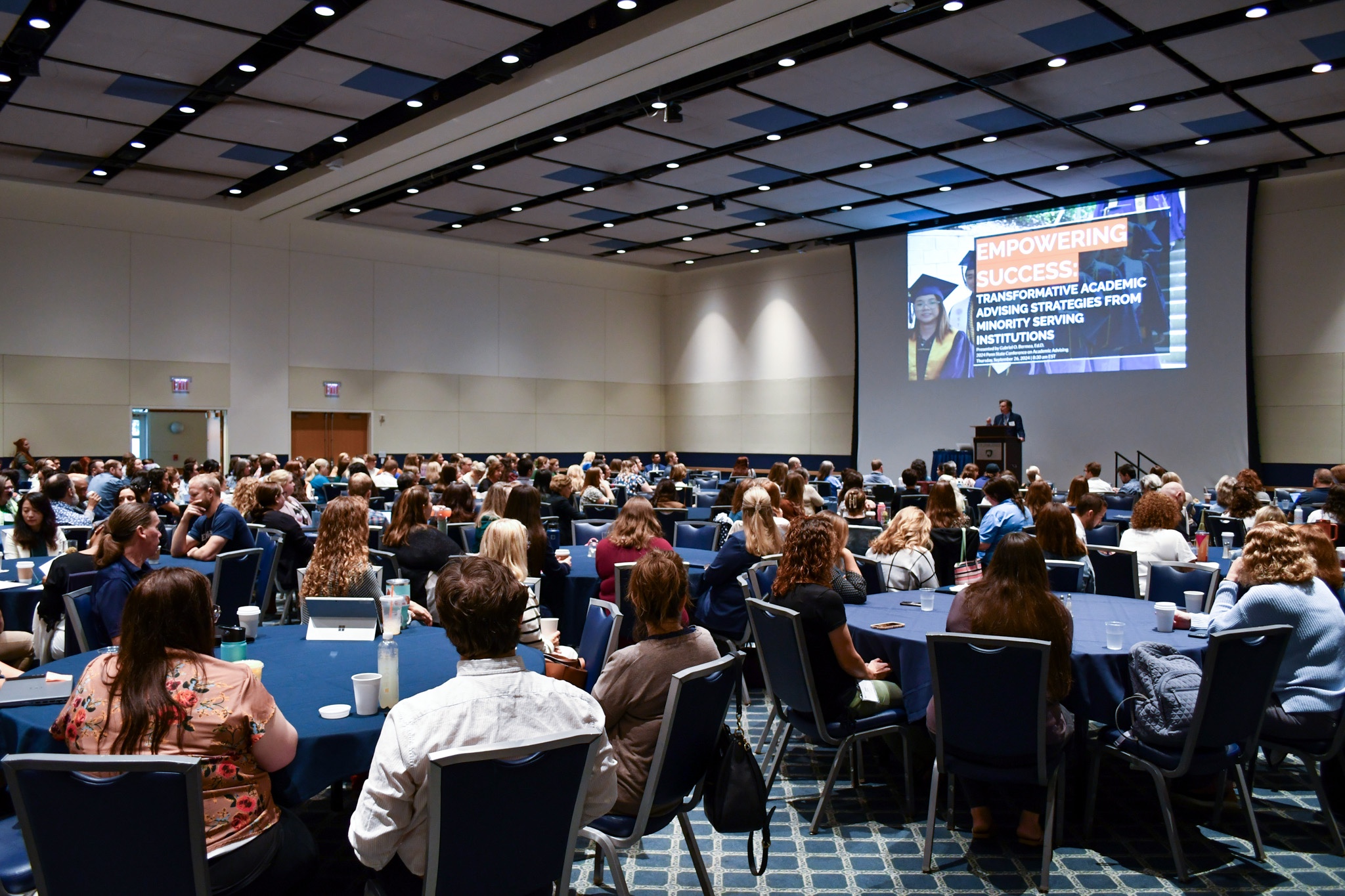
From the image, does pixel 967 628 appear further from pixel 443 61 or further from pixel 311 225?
pixel 311 225

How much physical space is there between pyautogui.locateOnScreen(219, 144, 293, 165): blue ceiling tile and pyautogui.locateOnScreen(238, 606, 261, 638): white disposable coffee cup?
10.5m

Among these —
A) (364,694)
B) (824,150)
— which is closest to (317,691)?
(364,694)

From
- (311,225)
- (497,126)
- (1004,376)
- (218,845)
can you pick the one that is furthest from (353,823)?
(311,225)

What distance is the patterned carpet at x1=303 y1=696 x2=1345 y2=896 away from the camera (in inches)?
139

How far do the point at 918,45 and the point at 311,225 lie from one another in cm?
1195

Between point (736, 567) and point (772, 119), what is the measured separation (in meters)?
7.57

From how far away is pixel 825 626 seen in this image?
3.93m

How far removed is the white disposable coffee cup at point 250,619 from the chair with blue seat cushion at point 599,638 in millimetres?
1334

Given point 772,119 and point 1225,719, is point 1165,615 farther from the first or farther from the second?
point 772,119

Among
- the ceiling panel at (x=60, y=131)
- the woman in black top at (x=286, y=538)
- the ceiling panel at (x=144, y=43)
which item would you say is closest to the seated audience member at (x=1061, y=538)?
the woman in black top at (x=286, y=538)

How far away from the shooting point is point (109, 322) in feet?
49.6

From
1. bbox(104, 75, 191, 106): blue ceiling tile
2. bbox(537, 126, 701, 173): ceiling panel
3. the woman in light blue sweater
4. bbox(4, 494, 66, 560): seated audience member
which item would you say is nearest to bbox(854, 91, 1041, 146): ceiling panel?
bbox(537, 126, 701, 173): ceiling panel

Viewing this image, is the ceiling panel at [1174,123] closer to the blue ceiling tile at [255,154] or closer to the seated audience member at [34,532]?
the blue ceiling tile at [255,154]

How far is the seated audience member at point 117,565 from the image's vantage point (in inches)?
160
